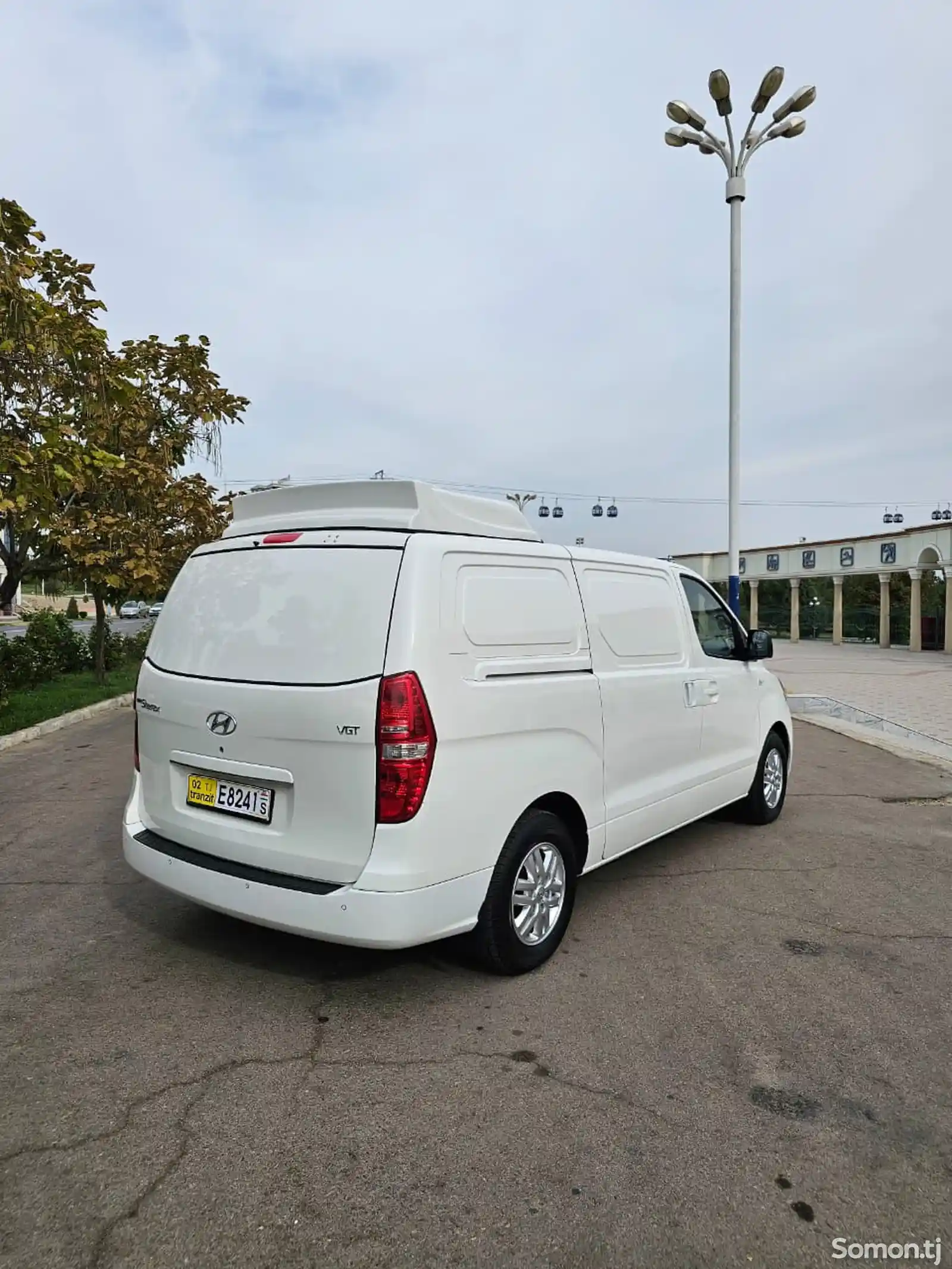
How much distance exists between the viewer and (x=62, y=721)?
38.3 ft

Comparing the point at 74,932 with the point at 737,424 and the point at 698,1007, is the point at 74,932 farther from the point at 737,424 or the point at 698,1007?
the point at 737,424

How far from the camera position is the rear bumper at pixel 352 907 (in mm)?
3074

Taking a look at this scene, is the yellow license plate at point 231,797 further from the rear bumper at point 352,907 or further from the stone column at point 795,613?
the stone column at point 795,613

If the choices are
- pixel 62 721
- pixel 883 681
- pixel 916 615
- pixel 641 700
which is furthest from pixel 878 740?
pixel 916 615

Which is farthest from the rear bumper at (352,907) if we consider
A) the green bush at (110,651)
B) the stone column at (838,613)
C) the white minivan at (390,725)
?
the stone column at (838,613)

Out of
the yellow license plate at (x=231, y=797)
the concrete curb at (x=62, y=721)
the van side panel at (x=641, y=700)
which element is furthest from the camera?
the concrete curb at (x=62, y=721)

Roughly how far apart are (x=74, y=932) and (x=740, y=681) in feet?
13.9

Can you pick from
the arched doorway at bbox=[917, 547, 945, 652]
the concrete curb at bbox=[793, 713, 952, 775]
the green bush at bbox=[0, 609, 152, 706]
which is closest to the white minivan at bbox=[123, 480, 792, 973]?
the concrete curb at bbox=[793, 713, 952, 775]

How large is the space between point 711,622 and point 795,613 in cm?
3753

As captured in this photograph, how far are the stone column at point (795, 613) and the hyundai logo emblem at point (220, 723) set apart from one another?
3861 cm

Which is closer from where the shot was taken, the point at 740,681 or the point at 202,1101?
the point at 202,1101

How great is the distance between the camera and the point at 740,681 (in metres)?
5.68

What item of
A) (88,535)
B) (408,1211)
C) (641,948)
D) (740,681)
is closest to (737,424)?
(740,681)

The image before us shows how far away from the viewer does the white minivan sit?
123 inches
